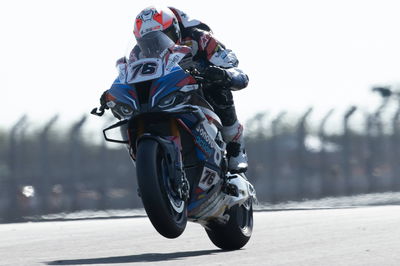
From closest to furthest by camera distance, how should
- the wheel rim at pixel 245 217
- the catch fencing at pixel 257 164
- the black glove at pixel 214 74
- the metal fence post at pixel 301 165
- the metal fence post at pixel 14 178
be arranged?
1. the black glove at pixel 214 74
2. the wheel rim at pixel 245 217
3. the metal fence post at pixel 14 178
4. the catch fencing at pixel 257 164
5. the metal fence post at pixel 301 165

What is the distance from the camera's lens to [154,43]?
314 inches

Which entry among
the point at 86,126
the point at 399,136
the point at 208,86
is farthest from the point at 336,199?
the point at 208,86

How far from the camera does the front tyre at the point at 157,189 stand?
7020 millimetres

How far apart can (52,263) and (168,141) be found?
1.13m

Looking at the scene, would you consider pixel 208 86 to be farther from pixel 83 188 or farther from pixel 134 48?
pixel 83 188

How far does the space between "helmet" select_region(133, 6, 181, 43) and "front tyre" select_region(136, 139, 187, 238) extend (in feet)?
3.54

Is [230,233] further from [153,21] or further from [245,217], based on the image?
[153,21]

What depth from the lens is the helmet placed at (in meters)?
7.98

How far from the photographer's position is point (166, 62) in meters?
7.76

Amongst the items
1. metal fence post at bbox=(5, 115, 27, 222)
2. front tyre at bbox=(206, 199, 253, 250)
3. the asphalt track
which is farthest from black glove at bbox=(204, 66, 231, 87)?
metal fence post at bbox=(5, 115, 27, 222)

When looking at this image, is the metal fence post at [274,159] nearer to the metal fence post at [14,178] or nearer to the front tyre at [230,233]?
the metal fence post at [14,178]

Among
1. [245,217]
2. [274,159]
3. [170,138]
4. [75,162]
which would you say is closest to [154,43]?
[170,138]

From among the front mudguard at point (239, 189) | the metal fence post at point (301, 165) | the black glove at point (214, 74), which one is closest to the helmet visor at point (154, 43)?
the black glove at point (214, 74)

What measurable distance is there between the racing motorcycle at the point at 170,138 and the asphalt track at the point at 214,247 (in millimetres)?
363
